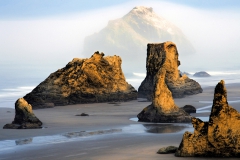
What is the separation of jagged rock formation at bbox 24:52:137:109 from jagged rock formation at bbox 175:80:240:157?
20.7 metres

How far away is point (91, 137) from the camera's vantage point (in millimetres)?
19641

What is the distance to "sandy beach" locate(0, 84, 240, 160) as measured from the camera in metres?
15.9

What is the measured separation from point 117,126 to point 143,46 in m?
171

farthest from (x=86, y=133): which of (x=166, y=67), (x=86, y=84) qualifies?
(x=166, y=67)

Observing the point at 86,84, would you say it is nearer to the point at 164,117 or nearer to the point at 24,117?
the point at 164,117

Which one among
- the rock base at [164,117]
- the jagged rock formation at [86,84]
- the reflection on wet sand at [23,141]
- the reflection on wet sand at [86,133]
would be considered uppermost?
the jagged rock formation at [86,84]

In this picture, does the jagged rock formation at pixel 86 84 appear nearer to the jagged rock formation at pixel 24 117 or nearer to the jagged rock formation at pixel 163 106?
the jagged rock formation at pixel 24 117

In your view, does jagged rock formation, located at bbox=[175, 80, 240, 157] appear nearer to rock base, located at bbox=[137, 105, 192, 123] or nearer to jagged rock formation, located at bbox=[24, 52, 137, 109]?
rock base, located at bbox=[137, 105, 192, 123]

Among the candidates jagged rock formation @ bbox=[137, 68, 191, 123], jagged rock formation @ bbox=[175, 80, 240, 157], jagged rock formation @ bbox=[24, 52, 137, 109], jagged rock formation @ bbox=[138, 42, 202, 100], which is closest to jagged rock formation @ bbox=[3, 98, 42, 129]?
jagged rock formation @ bbox=[137, 68, 191, 123]

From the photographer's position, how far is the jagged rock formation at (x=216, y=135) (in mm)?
14039

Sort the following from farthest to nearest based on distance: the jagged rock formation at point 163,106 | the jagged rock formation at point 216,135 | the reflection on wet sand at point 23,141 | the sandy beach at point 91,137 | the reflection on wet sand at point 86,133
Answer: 1. the jagged rock formation at point 163,106
2. the reflection on wet sand at point 86,133
3. the reflection on wet sand at point 23,141
4. the sandy beach at point 91,137
5. the jagged rock formation at point 216,135

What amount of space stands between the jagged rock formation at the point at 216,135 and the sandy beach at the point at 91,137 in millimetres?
537

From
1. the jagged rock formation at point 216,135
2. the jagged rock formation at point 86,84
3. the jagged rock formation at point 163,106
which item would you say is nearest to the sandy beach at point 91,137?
the jagged rock formation at point 216,135

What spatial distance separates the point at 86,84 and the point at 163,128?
15590 millimetres
